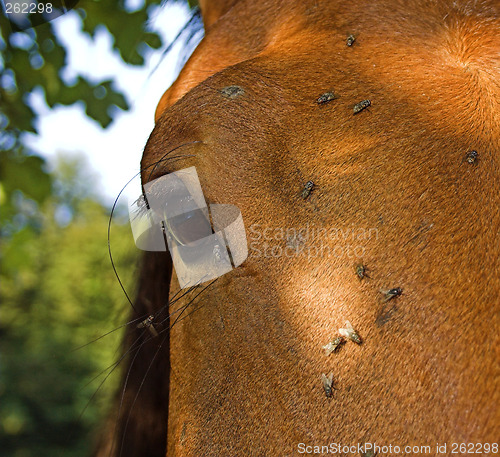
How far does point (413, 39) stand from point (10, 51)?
131 centimetres

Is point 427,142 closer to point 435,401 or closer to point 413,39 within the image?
point 413,39

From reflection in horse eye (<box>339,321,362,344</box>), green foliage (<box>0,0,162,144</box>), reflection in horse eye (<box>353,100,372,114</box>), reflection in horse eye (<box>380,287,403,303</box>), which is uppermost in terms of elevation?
green foliage (<box>0,0,162,144</box>)

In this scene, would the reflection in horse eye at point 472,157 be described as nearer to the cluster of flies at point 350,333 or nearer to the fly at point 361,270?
the cluster of flies at point 350,333

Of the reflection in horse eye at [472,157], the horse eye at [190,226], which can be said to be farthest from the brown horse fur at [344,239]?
the horse eye at [190,226]

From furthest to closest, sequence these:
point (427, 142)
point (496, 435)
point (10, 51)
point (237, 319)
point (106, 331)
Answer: point (10, 51)
point (106, 331)
point (237, 319)
point (427, 142)
point (496, 435)

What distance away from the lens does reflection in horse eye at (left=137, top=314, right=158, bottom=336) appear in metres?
1.48

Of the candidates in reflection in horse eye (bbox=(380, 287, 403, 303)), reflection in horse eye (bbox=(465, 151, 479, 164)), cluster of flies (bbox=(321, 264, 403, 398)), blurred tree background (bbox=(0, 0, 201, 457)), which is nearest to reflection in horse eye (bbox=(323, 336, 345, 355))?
cluster of flies (bbox=(321, 264, 403, 398))

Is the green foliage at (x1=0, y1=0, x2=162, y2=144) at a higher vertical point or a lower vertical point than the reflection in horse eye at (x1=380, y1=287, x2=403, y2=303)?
higher

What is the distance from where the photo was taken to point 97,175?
1.44 m

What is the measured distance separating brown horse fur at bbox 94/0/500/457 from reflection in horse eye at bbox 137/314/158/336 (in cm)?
5

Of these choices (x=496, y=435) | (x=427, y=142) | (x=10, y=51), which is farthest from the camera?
(x=10, y=51)

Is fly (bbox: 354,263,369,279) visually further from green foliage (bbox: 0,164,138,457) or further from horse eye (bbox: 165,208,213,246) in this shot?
green foliage (bbox: 0,164,138,457)

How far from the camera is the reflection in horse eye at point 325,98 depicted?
4.20 feet

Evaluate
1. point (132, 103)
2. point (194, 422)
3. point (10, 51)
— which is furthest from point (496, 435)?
point (10, 51)
